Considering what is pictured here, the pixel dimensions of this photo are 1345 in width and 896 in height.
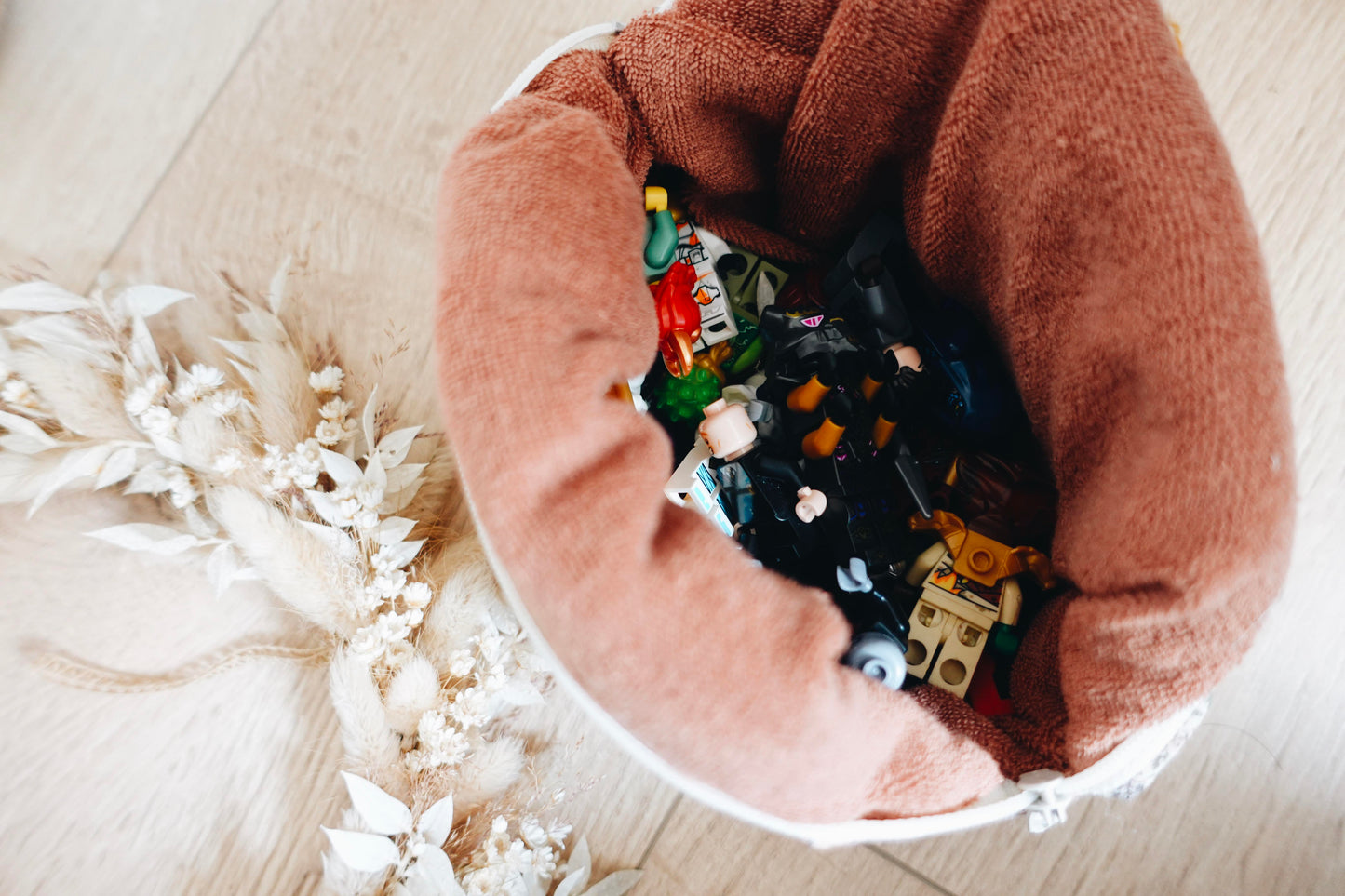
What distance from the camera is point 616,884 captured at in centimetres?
63

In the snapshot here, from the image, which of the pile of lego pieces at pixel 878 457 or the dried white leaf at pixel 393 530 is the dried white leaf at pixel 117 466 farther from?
the pile of lego pieces at pixel 878 457

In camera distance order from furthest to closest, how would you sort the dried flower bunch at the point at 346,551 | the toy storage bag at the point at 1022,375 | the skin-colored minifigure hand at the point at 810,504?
the dried flower bunch at the point at 346,551
the skin-colored minifigure hand at the point at 810,504
the toy storage bag at the point at 1022,375

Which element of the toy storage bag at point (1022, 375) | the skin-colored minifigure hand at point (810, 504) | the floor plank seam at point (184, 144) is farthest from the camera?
the floor plank seam at point (184, 144)

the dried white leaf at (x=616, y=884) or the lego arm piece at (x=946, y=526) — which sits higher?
the lego arm piece at (x=946, y=526)

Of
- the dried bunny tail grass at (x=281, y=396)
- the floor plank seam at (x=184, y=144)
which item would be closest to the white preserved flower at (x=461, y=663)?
the dried bunny tail grass at (x=281, y=396)

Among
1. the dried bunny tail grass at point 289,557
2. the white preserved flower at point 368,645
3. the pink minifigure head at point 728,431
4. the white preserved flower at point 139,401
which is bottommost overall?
the white preserved flower at point 368,645

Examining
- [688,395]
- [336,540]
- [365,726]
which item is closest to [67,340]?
[336,540]

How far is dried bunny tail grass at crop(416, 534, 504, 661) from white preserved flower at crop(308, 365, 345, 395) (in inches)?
7.0

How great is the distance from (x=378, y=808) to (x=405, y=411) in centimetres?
31

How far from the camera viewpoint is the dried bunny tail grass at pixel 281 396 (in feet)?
2.00

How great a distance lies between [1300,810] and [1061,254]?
52cm

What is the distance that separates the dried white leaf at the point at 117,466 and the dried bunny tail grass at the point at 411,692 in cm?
26

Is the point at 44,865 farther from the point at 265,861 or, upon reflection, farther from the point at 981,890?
the point at 981,890

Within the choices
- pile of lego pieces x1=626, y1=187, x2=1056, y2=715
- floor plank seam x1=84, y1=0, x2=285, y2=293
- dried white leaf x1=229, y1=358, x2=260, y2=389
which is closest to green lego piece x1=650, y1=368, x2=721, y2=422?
pile of lego pieces x1=626, y1=187, x2=1056, y2=715
